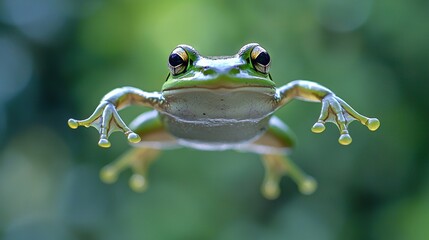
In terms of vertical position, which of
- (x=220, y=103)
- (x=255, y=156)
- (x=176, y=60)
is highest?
(x=255, y=156)

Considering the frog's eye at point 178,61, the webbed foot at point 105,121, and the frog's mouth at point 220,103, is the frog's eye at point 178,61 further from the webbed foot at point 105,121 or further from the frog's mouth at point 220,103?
the webbed foot at point 105,121

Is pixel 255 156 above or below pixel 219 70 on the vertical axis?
above

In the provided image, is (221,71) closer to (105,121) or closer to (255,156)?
(105,121)

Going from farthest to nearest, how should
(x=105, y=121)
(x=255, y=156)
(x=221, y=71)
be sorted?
(x=255, y=156) → (x=105, y=121) → (x=221, y=71)

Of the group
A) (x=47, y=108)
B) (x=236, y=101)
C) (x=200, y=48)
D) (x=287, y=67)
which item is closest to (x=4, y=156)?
(x=47, y=108)

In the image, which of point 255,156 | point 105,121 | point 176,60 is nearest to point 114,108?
point 105,121
